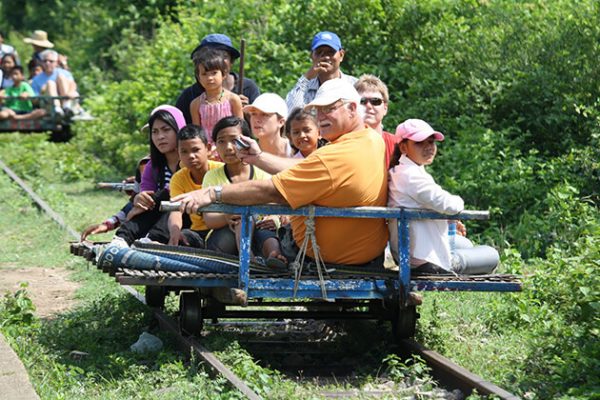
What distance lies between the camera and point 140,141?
18953 mm

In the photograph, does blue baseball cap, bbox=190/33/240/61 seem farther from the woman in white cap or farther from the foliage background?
the foliage background

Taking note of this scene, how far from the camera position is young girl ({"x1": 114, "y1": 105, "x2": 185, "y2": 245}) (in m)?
8.49

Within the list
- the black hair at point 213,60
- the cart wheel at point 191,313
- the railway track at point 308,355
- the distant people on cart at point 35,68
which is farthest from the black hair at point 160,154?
the distant people on cart at point 35,68

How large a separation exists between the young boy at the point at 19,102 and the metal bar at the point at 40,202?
124 inches

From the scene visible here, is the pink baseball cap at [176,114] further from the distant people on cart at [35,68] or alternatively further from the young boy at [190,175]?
the distant people on cart at [35,68]

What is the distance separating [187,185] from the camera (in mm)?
8344

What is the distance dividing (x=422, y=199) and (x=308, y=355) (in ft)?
5.03

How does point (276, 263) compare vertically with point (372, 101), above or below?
below

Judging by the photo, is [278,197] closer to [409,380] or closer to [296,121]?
[296,121]

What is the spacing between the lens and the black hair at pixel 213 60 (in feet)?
30.4

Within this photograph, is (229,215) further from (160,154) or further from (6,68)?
(6,68)

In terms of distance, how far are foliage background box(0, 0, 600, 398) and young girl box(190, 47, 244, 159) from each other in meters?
2.44

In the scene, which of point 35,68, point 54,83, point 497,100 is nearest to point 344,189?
point 497,100

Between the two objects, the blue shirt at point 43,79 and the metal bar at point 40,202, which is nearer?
the metal bar at point 40,202
